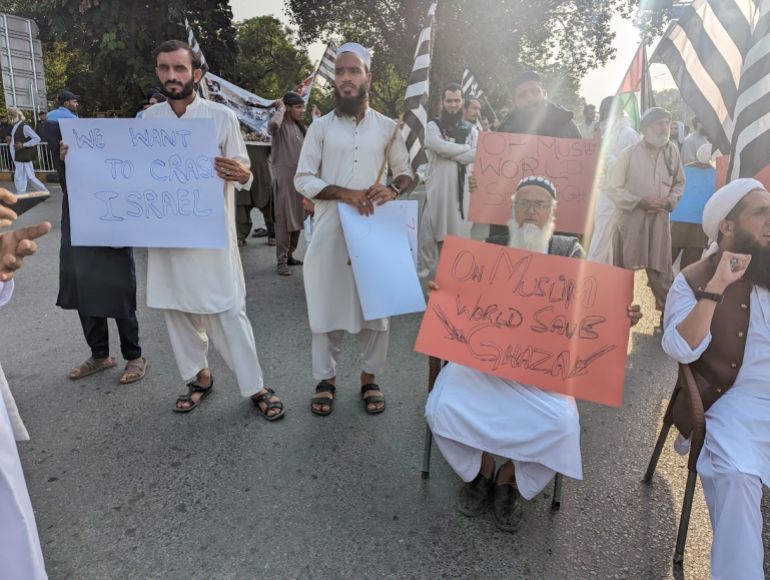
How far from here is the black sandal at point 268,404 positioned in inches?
137

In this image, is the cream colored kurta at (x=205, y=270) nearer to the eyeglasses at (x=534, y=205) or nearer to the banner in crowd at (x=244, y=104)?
the eyeglasses at (x=534, y=205)

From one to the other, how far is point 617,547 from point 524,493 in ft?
1.51

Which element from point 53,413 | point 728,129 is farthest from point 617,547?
point 53,413

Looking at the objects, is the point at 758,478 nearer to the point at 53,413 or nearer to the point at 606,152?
the point at 53,413

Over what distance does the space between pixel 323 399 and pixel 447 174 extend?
11.9 feet

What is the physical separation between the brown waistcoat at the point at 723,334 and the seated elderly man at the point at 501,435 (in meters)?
0.32

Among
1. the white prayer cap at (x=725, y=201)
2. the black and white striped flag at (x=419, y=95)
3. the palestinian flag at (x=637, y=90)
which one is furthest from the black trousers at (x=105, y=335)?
the palestinian flag at (x=637, y=90)

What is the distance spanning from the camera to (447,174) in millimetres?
6371

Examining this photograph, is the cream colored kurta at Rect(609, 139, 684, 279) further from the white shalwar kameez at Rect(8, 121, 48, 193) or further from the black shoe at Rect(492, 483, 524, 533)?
the white shalwar kameez at Rect(8, 121, 48, 193)

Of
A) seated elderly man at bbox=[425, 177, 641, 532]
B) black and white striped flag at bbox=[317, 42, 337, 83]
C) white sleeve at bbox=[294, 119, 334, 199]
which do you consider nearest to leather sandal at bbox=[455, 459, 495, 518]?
seated elderly man at bbox=[425, 177, 641, 532]

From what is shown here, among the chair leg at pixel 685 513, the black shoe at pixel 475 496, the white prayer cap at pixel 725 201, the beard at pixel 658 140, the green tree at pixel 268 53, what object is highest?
the green tree at pixel 268 53

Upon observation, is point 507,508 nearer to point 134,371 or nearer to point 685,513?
point 685,513

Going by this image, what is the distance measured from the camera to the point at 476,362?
2623 millimetres

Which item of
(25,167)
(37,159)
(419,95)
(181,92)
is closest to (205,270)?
(181,92)
